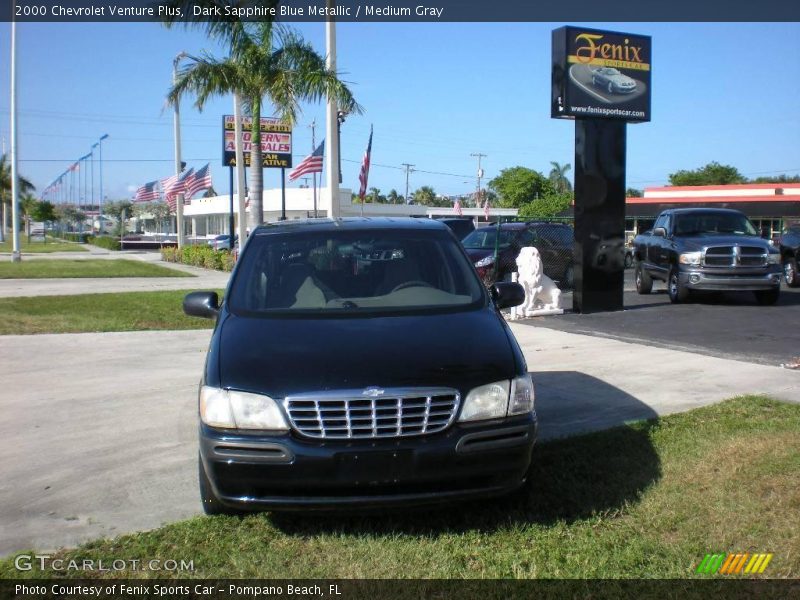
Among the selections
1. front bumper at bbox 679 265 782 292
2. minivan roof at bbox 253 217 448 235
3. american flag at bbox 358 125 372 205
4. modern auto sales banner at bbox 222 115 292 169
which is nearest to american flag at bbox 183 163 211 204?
modern auto sales banner at bbox 222 115 292 169

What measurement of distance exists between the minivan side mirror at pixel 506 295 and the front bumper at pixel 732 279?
9849 mm

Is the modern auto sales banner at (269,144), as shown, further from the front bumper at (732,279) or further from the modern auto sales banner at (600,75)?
the front bumper at (732,279)

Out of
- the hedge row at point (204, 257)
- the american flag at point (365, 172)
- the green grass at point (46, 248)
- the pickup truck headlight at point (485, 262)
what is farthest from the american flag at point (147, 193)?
the pickup truck headlight at point (485, 262)

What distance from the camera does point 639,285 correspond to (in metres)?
17.8

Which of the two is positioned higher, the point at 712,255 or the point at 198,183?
the point at 198,183

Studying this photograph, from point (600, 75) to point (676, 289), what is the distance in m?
4.36

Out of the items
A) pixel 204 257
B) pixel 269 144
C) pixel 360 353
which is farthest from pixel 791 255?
pixel 204 257

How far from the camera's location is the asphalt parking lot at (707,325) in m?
10.4

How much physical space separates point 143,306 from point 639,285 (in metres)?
10.6

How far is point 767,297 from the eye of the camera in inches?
604

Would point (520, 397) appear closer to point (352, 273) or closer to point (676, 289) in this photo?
point (352, 273)

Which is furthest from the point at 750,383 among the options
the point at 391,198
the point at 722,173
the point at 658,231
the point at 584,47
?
the point at 391,198

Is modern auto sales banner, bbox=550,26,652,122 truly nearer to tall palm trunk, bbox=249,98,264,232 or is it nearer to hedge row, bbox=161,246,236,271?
tall palm trunk, bbox=249,98,264,232

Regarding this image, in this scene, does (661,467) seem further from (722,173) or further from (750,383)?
(722,173)
